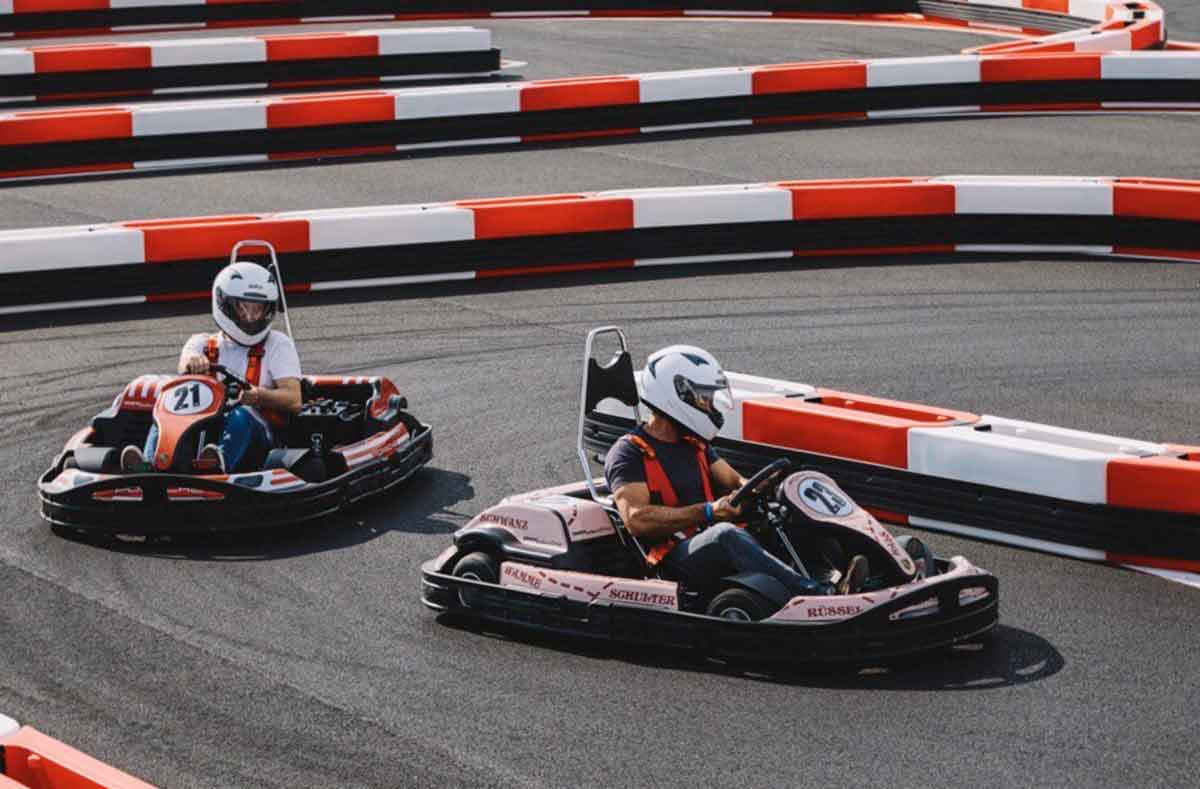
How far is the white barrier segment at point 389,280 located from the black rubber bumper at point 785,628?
5783 millimetres

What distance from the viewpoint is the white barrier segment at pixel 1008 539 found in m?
7.74

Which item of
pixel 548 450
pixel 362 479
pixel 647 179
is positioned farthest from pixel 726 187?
pixel 362 479

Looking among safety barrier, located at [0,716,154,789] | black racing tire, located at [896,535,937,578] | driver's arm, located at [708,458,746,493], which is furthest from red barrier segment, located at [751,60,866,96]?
safety barrier, located at [0,716,154,789]

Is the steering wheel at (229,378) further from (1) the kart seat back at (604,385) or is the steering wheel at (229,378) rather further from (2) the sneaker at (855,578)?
(2) the sneaker at (855,578)

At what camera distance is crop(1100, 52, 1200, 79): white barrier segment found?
1736 centimetres

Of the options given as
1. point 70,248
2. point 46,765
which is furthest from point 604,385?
point 70,248

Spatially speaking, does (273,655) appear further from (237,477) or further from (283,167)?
(283,167)

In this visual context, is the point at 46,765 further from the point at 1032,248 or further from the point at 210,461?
the point at 1032,248

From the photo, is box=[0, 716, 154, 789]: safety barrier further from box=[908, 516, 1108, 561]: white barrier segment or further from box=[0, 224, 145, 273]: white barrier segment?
box=[0, 224, 145, 273]: white barrier segment

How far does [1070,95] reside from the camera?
17.4m

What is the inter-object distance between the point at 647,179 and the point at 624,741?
30.6 ft

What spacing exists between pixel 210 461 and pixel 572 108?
890 centimetres

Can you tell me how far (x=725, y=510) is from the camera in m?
6.98

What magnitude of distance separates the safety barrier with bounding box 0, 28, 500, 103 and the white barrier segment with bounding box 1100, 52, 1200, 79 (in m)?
6.16
